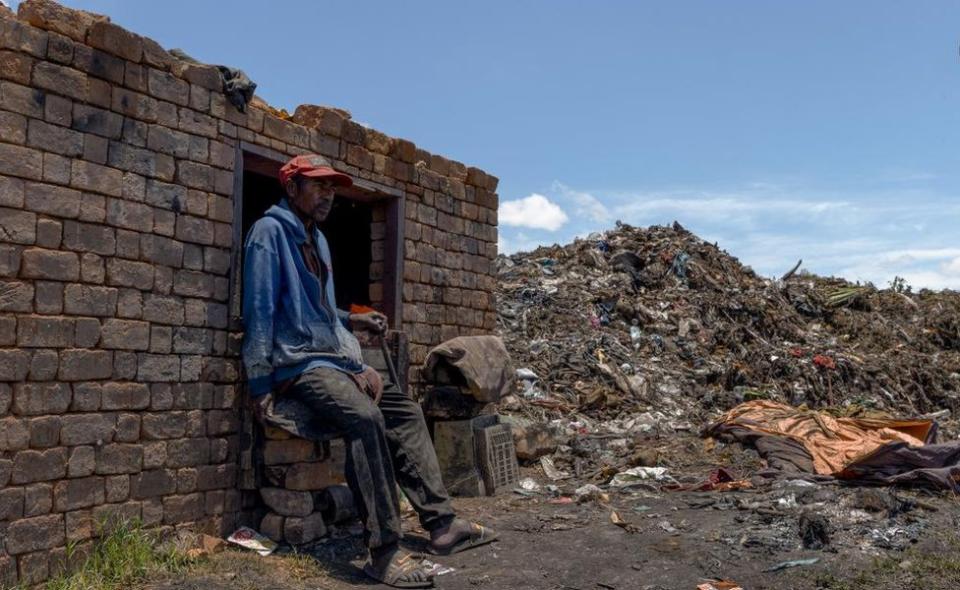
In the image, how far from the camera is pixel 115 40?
17.2ft

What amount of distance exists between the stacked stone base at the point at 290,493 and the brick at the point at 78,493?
1.08m

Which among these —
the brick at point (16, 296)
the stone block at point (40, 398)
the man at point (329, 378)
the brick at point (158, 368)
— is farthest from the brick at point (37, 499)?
the man at point (329, 378)

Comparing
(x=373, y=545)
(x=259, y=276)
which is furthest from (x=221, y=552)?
(x=259, y=276)

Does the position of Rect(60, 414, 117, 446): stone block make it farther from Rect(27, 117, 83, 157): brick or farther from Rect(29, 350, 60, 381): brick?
Rect(27, 117, 83, 157): brick

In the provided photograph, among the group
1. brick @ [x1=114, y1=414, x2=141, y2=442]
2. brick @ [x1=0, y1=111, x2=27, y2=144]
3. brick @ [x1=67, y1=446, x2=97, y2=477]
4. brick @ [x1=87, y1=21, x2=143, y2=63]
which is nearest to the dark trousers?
brick @ [x1=114, y1=414, x2=141, y2=442]

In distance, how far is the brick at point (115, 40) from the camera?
5137 mm

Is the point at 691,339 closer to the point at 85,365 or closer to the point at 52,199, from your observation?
the point at 85,365

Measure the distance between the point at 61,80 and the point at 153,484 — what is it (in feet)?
8.15

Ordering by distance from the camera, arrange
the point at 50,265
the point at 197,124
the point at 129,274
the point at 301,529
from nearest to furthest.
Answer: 1. the point at 50,265
2. the point at 129,274
3. the point at 301,529
4. the point at 197,124

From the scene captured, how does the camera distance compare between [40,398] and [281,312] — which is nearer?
→ [40,398]

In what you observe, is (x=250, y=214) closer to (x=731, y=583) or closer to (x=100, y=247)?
(x=100, y=247)

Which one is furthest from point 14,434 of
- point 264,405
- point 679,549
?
point 679,549

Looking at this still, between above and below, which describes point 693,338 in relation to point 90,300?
above

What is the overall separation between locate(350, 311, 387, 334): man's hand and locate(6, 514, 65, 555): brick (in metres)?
2.29
